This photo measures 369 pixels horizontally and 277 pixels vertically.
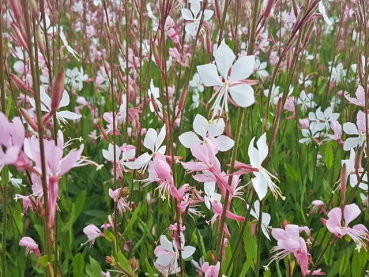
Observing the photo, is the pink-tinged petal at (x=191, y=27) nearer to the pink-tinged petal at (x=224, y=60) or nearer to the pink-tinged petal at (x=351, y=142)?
the pink-tinged petal at (x=351, y=142)

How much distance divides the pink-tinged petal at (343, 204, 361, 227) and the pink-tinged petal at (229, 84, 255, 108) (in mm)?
478

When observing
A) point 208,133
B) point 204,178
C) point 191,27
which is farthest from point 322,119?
point 204,178

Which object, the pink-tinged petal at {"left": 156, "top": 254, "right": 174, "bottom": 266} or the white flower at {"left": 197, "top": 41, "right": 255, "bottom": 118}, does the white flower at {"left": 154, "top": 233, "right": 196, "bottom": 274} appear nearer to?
Result: the pink-tinged petal at {"left": 156, "top": 254, "right": 174, "bottom": 266}

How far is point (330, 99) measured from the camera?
3236 millimetres

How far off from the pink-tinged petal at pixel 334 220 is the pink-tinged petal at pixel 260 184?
0.25 meters

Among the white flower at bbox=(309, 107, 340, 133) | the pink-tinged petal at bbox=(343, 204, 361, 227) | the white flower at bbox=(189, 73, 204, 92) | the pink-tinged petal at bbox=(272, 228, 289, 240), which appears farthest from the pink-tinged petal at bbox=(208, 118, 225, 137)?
the white flower at bbox=(189, 73, 204, 92)

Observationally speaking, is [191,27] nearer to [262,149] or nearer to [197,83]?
[262,149]

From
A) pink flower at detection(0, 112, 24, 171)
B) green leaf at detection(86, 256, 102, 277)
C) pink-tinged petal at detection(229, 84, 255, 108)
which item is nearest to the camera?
pink flower at detection(0, 112, 24, 171)

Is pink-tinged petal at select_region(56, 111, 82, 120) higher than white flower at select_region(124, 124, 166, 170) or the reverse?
higher

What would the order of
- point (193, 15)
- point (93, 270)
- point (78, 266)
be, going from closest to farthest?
point (93, 270), point (78, 266), point (193, 15)

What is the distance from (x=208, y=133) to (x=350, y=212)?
404 mm

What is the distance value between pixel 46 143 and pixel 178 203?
42cm

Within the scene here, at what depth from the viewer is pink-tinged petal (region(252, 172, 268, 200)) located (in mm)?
872

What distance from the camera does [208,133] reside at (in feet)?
3.46
